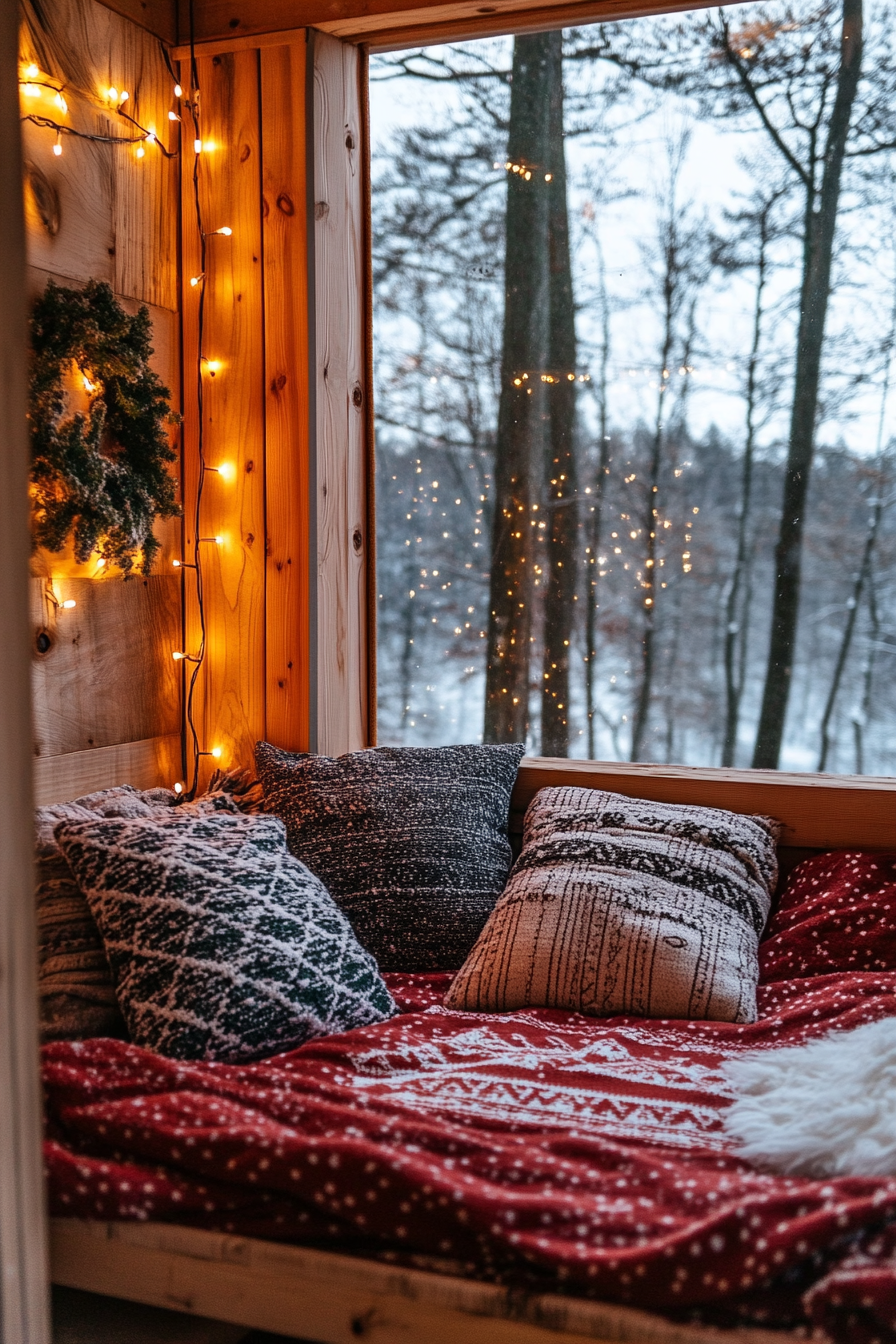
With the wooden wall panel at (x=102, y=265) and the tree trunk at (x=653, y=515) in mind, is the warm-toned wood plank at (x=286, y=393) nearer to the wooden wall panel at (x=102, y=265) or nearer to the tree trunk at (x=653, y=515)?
the wooden wall panel at (x=102, y=265)

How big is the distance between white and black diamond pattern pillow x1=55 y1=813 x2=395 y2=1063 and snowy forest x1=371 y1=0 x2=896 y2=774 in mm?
1068

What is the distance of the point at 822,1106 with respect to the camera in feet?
4.31

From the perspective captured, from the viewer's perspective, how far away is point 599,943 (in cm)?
180

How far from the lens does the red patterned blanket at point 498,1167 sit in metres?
1.07

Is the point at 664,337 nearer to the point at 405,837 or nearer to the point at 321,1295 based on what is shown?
the point at 405,837

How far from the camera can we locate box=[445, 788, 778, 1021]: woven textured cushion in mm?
1769

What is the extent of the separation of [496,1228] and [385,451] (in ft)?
6.68

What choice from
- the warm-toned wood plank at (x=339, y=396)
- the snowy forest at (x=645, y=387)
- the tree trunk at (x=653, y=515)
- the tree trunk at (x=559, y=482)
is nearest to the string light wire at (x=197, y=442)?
the warm-toned wood plank at (x=339, y=396)

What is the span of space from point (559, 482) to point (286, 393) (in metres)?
0.69

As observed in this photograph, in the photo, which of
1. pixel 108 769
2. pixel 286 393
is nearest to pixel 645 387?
pixel 286 393

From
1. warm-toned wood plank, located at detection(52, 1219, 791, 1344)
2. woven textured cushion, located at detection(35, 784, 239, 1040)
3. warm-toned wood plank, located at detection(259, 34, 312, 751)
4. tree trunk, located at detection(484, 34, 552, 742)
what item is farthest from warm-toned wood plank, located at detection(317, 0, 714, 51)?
warm-toned wood plank, located at detection(52, 1219, 791, 1344)

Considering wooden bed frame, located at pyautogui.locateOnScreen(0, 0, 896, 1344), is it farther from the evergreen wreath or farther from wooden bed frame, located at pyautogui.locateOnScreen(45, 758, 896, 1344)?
wooden bed frame, located at pyautogui.locateOnScreen(45, 758, 896, 1344)

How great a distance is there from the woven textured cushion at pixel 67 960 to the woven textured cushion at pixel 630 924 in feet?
1.85

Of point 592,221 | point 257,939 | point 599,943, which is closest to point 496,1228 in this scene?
point 257,939
